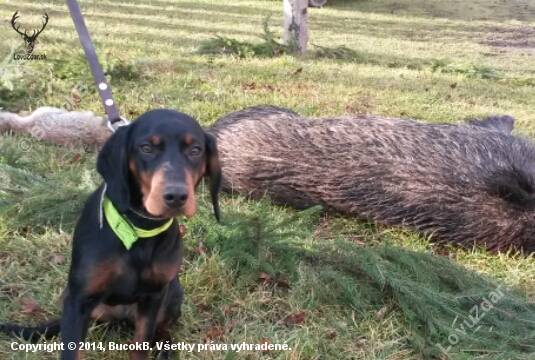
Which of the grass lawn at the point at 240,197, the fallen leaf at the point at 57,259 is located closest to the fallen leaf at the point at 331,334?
the grass lawn at the point at 240,197

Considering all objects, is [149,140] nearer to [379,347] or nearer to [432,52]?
[379,347]

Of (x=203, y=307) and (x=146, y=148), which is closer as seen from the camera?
(x=146, y=148)

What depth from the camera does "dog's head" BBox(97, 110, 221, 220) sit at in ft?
7.49

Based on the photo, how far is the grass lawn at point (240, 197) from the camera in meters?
3.32

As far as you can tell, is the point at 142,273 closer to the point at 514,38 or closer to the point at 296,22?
the point at 296,22

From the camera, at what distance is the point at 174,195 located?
7.30ft

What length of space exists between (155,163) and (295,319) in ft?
Result: 4.81

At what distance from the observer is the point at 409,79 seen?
377 inches

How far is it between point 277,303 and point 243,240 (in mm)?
478

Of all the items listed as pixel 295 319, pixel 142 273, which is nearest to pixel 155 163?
pixel 142 273

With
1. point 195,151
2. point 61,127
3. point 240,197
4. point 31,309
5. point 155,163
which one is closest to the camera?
point 155,163

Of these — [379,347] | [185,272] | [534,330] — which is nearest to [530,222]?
[534,330]

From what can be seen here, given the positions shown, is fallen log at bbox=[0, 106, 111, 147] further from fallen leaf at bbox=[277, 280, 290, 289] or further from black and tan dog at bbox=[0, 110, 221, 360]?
black and tan dog at bbox=[0, 110, 221, 360]

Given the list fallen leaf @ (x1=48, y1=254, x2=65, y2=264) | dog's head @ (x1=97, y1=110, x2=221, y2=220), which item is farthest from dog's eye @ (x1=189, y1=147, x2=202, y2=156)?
fallen leaf @ (x1=48, y1=254, x2=65, y2=264)
